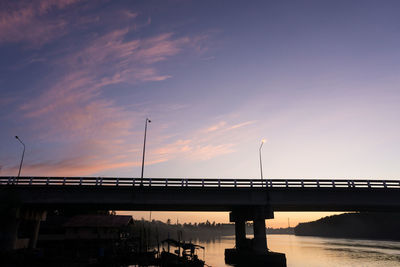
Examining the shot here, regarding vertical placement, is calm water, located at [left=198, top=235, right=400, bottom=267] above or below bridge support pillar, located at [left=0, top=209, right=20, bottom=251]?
below

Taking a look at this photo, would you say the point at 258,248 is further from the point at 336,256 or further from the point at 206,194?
the point at 336,256

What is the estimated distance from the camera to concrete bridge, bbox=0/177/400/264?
1415 inches

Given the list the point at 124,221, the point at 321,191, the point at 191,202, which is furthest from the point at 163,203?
the point at 124,221

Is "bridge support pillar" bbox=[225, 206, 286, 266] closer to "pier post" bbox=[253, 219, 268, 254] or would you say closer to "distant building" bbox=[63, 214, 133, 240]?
"pier post" bbox=[253, 219, 268, 254]

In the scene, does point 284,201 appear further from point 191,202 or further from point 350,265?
point 350,265

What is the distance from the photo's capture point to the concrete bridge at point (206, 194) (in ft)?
118

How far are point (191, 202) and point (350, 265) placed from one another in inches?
1348

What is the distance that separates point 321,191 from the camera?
3909 cm

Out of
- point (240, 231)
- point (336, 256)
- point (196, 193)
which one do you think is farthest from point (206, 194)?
point (336, 256)

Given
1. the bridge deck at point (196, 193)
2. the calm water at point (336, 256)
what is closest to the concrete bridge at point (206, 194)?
the bridge deck at point (196, 193)

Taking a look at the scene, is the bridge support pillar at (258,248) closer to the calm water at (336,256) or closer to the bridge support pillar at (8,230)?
the calm water at (336,256)

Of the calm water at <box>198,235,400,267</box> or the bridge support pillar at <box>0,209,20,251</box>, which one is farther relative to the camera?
the calm water at <box>198,235,400,267</box>

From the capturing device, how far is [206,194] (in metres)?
38.1

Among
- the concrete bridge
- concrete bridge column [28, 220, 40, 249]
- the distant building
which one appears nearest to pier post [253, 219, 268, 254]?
the concrete bridge
